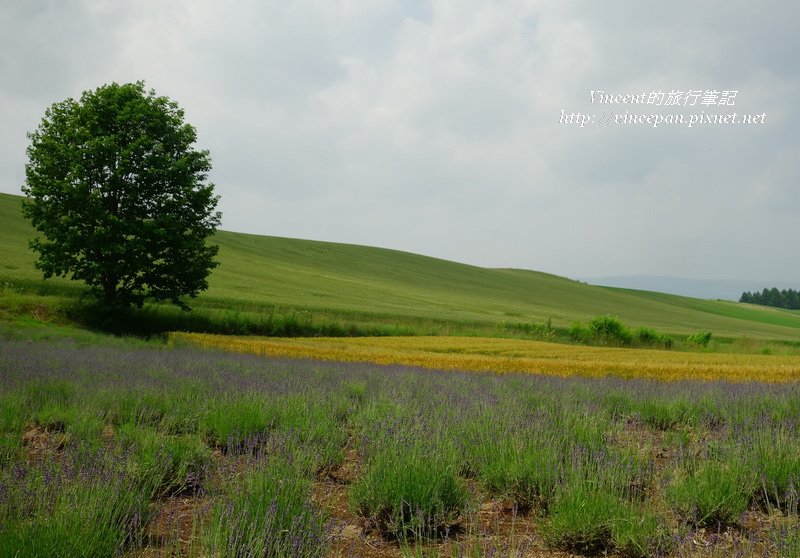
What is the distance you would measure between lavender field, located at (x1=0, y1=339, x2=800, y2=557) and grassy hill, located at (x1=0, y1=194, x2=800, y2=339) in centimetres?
2749

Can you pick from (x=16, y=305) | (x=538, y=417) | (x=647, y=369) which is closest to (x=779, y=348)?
(x=647, y=369)

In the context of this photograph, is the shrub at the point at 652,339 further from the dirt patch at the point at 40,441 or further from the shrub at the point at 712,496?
the dirt patch at the point at 40,441

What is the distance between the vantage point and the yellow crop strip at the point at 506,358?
18297 mm

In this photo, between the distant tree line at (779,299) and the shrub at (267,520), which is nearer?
the shrub at (267,520)

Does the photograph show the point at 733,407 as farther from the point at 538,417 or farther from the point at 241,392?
the point at 241,392

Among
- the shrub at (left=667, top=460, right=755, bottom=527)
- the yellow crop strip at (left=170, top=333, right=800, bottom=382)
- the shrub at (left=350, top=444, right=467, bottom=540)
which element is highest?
the shrub at (left=667, top=460, right=755, bottom=527)

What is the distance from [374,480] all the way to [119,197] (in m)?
26.2

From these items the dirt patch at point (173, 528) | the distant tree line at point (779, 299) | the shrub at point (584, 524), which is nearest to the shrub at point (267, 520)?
the dirt patch at point (173, 528)

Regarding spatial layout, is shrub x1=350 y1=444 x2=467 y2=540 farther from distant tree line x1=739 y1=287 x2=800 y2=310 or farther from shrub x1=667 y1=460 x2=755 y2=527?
distant tree line x1=739 y1=287 x2=800 y2=310

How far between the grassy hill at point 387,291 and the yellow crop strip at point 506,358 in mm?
9710

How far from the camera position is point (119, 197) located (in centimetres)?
2675

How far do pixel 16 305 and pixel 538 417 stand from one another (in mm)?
26840

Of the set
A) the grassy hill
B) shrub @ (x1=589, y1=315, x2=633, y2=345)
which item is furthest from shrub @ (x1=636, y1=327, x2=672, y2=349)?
the grassy hill

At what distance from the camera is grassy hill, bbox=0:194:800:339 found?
37000 mm
